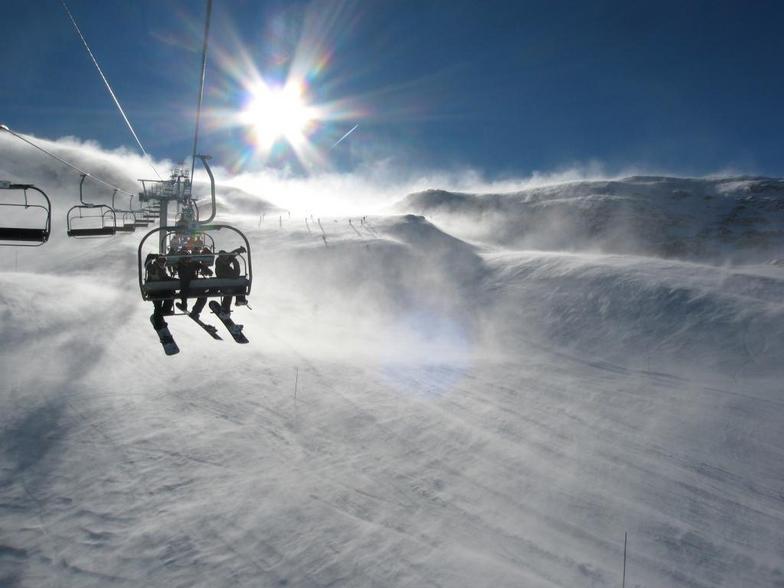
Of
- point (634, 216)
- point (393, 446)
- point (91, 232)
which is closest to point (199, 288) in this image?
point (91, 232)

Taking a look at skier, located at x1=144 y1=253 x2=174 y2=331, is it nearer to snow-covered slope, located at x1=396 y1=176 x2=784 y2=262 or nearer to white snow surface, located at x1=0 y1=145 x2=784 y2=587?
white snow surface, located at x1=0 y1=145 x2=784 y2=587

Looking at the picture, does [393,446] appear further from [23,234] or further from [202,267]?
[23,234]

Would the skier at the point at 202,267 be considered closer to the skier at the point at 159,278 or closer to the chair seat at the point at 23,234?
the skier at the point at 159,278

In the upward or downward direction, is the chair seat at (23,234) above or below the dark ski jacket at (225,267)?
above

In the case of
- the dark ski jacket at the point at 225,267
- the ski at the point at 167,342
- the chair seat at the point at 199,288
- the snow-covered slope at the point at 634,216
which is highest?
the snow-covered slope at the point at 634,216

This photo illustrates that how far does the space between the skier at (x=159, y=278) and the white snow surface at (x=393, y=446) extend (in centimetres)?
507

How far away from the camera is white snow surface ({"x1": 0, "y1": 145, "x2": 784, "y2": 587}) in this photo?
35.0 feet

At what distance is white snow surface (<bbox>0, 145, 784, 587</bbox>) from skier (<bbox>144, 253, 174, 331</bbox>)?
16.6 feet

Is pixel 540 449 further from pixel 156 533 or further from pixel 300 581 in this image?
pixel 156 533

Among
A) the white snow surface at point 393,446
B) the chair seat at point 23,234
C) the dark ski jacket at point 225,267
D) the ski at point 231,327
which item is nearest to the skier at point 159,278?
the ski at point 231,327

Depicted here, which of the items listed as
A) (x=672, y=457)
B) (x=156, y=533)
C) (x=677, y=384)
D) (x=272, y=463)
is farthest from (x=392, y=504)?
(x=677, y=384)

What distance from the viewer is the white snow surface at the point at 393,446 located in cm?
1067

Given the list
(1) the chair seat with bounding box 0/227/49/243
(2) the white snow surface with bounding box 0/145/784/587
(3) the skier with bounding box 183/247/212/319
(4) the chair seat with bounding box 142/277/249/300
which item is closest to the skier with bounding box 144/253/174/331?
(4) the chair seat with bounding box 142/277/249/300

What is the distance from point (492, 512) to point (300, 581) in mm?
→ 5520
